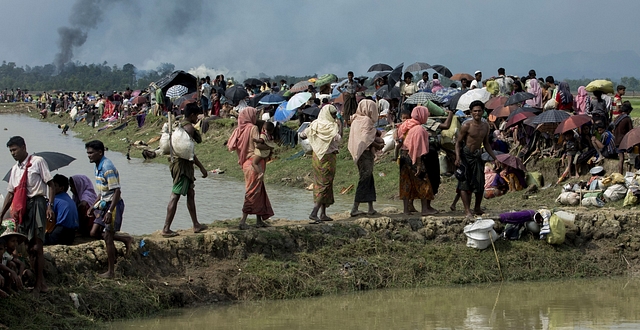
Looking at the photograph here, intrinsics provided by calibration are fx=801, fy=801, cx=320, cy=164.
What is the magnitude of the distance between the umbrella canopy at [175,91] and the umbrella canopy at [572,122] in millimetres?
15921

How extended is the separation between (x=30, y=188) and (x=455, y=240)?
5297 mm

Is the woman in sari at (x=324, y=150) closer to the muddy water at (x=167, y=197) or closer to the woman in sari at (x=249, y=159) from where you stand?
the woman in sari at (x=249, y=159)

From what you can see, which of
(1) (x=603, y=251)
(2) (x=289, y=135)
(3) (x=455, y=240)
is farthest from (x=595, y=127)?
(2) (x=289, y=135)

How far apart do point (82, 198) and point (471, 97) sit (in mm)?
10325

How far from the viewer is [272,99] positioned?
917 inches

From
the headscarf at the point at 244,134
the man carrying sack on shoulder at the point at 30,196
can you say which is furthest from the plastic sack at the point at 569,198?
the man carrying sack on shoulder at the point at 30,196

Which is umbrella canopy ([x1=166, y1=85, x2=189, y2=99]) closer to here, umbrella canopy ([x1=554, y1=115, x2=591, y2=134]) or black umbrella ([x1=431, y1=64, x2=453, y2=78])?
black umbrella ([x1=431, y1=64, x2=453, y2=78])

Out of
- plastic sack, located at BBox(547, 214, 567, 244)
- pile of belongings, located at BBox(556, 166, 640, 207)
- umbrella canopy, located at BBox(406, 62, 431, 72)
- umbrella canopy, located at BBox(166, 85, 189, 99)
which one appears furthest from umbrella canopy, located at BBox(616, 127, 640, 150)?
umbrella canopy, located at BBox(166, 85, 189, 99)

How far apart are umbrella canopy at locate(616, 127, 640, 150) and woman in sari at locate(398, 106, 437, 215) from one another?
3.87 m

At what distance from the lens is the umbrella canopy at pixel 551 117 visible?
1443cm

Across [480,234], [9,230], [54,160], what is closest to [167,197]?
[54,160]

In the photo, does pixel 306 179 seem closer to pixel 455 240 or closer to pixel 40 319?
pixel 455 240

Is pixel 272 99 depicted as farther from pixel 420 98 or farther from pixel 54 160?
pixel 54 160

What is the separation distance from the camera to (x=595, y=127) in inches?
558
